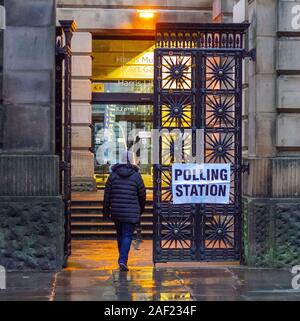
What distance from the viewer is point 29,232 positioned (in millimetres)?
11422

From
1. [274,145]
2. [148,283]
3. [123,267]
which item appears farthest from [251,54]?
[148,283]

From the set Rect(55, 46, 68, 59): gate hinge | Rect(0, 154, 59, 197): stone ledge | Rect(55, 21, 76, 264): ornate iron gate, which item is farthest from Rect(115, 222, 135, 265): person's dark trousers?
Rect(55, 46, 68, 59): gate hinge

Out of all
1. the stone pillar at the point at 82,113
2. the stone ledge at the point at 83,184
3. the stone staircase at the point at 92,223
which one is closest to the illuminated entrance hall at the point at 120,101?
the stone ledge at the point at 83,184

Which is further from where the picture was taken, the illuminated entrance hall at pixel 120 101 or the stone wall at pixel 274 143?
the illuminated entrance hall at pixel 120 101

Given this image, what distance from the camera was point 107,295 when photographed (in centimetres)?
975

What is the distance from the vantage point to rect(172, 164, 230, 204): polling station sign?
39.6ft

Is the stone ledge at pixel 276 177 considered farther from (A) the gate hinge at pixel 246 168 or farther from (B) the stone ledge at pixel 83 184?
(B) the stone ledge at pixel 83 184

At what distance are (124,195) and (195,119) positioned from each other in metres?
1.69

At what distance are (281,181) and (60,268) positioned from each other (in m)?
3.71

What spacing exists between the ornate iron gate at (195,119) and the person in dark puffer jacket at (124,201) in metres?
0.41

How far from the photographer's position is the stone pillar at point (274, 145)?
470 inches

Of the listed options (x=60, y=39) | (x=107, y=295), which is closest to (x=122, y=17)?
(x=60, y=39)

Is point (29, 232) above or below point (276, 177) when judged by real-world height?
below

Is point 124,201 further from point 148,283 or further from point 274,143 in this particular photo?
point 274,143
